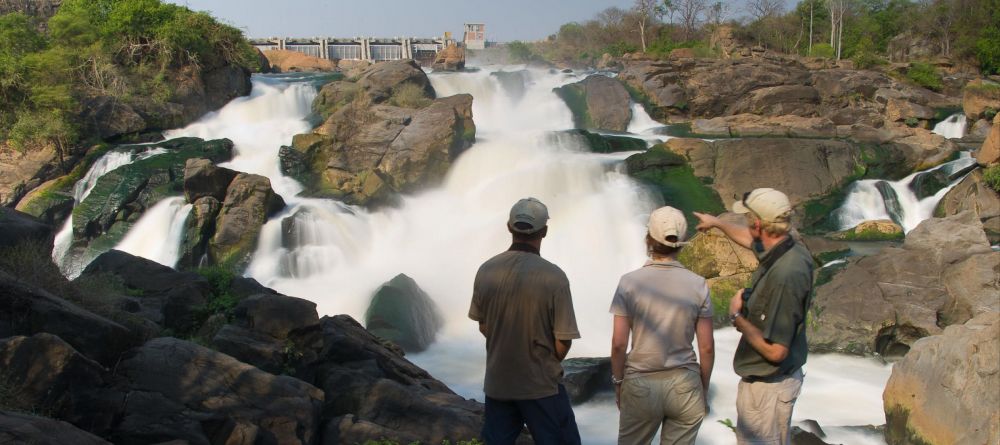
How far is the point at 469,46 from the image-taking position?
53.1m

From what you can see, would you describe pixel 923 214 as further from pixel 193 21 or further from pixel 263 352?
pixel 193 21

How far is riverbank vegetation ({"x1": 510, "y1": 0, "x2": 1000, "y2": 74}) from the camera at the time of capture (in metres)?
35.7

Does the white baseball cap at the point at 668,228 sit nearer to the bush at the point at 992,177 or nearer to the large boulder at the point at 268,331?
the large boulder at the point at 268,331

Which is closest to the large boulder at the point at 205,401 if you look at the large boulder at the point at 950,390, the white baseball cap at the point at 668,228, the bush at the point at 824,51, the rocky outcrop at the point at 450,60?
the white baseball cap at the point at 668,228

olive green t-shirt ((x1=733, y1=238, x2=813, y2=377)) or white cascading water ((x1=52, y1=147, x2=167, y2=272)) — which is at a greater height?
olive green t-shirt ((x1=733, y1=238, x2=813, y2=377))

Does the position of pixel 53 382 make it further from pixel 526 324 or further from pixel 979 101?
pixel 979 101

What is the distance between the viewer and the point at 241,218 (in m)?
15.8

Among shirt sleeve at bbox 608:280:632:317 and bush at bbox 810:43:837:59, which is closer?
shirt sleeve at bbox 608:280:632:317

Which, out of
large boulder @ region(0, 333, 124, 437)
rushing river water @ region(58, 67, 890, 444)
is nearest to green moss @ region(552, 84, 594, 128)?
rushing river water @ region(58, 67, 890, 444)

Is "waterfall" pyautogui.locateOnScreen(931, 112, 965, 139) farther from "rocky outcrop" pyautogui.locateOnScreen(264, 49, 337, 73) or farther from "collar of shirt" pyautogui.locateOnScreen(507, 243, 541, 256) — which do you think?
"rocky outcrop" pyautogui.locateOnScreen(264, 49, 337, 73)

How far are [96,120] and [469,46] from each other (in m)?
34.2

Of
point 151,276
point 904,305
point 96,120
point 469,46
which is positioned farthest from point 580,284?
point 469,46

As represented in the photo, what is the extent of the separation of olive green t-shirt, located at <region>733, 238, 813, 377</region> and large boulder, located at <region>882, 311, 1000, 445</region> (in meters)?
3.22

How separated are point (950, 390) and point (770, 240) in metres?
4.17
